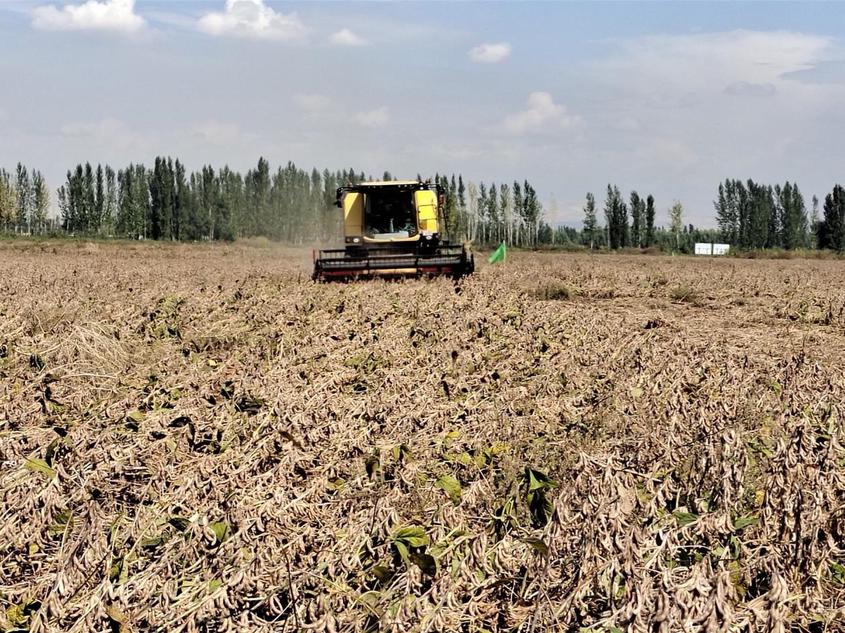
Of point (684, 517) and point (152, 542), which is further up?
point (684, 517)

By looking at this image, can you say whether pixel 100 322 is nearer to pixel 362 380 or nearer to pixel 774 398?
pixel 362 380

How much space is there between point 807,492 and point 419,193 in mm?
18045

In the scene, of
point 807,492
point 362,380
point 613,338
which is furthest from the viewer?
point 613,338

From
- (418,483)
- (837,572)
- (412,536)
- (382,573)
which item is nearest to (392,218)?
(418,483)

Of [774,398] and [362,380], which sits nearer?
[774,398]

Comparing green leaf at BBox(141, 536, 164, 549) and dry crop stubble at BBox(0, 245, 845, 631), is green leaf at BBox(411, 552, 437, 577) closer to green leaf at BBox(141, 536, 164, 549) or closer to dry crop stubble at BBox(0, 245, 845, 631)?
dry crop stubble at BBox(0, 245, 845, 631)

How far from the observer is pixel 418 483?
4188 millimetres

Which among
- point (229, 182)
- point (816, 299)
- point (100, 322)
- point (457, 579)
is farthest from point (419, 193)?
point (229, 182)

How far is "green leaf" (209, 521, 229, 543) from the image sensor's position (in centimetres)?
358

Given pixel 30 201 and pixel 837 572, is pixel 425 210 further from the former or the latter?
pixel 30 201

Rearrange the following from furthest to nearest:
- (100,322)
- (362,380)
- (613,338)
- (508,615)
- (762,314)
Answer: (762,314)
(100,322)
(613,338)
(362,380)
(508,615)

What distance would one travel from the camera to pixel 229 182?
372 feet

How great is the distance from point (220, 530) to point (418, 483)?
1.06 m

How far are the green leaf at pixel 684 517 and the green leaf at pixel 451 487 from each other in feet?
3.44
